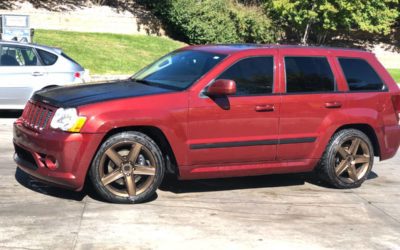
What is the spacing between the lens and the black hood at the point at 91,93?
5730mm

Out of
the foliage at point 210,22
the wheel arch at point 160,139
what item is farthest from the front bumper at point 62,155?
the foliage at point 210,22

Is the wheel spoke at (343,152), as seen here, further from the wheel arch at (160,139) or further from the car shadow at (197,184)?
the wheel arch at (160,139)

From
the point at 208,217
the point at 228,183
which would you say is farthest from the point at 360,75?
the point at 208,217

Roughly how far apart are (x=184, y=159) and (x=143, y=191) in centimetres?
54

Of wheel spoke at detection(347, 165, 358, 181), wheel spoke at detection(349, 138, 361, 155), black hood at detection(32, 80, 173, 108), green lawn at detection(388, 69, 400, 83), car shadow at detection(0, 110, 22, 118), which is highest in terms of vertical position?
black hood at detection(32, 80, 173, 108)

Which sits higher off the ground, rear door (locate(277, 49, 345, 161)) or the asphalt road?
rear door (locate(277, 49, 345, 161))

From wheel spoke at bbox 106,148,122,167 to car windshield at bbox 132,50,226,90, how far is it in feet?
3.20

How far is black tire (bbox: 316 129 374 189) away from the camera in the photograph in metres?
6.90

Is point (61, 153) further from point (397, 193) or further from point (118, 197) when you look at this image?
point (397, 193)

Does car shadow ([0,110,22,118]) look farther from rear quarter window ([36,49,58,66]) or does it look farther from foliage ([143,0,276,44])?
foliage ([143,0,276,44])

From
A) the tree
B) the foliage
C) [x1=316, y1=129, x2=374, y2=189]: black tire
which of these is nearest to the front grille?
[x1=316, y1=129, x2=374, y2=189]: black tire

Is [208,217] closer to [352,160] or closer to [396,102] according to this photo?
[352,160]

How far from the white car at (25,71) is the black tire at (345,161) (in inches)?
250

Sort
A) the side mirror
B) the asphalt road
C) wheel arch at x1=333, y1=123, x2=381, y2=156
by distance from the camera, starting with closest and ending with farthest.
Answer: the asphalt road → the side mirror → wheel arch at x1=333, y1=123, x2=381, y2=156
